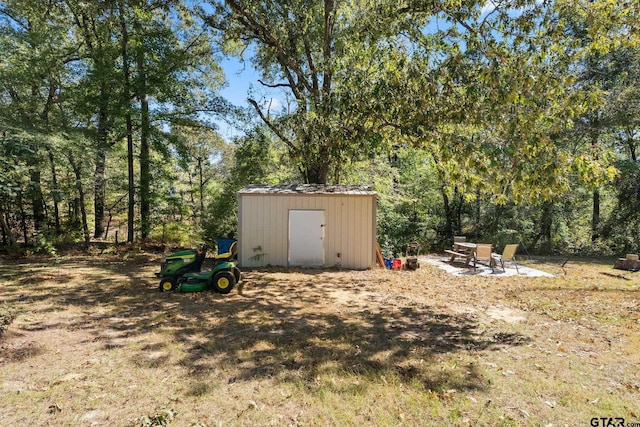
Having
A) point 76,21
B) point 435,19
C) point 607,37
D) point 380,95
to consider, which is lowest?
point 380,95

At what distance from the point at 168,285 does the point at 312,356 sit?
3819mm

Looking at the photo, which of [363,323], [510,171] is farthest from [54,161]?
[510,171]

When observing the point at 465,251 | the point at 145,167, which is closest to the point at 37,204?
the point at 145,167

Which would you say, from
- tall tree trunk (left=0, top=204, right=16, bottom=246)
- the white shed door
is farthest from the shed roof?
tall tree trunk (left=0, top=204, right=16, bottom=246)

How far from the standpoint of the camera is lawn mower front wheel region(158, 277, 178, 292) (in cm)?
632

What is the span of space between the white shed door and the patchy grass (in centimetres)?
257

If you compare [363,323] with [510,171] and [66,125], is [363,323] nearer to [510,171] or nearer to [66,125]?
[510,171]

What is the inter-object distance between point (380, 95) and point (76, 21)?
41.4 ft

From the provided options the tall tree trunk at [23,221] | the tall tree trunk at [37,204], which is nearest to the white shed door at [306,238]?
the tall tree trunk at [37,204]

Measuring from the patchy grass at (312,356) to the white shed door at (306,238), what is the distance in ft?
8.45

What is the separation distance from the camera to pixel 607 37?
19.2 feet

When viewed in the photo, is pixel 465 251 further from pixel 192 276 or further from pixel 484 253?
pixel 192 276

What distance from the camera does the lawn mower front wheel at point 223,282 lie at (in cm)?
623

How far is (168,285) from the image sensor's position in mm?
6332
